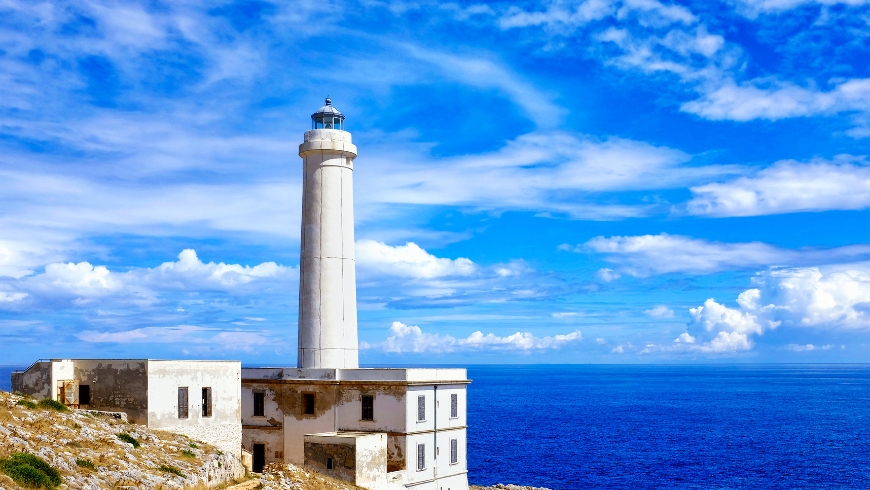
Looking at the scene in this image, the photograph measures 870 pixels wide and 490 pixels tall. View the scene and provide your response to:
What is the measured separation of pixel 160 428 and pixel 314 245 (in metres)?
15.3

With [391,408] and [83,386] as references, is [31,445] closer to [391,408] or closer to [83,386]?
[83,386]

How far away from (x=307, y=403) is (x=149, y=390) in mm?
12329

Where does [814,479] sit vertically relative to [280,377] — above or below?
below

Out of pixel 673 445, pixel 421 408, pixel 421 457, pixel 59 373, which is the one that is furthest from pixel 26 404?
pixel 673 445

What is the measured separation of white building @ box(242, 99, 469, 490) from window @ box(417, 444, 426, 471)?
0.05 meters

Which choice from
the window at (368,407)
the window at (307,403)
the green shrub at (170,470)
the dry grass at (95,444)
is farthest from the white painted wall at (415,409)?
the green shrub at (170,470)

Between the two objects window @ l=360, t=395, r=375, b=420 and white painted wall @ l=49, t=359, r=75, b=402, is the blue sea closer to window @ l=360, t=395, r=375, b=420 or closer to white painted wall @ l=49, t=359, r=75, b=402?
window @ l=360, t=395, r=375, b=420

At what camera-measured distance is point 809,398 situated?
175500 mm

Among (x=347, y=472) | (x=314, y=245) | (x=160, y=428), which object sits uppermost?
(x=314, y=245)

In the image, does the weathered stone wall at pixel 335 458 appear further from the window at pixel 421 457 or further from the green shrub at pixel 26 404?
the green shrub at pixel 26 404

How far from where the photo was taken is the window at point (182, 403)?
34.2 meters

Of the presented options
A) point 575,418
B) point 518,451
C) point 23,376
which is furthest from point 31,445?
point 575,418

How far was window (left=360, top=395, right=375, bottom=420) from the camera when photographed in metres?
42.4

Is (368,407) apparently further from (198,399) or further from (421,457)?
(198,399)
